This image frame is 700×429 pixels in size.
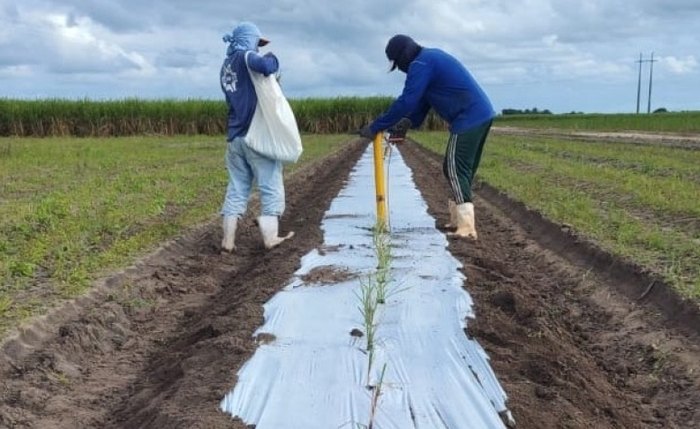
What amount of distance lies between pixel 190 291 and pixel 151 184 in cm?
597

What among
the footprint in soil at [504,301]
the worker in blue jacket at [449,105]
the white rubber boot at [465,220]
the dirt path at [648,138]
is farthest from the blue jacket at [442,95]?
the dirt path at [648,138]

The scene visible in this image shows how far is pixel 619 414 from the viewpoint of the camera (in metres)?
3.56

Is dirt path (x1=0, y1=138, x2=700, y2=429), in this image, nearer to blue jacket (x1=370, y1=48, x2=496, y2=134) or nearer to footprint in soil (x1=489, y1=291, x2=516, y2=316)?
footprint in soil (x1=489, y1=291, x2=516, y2=316)

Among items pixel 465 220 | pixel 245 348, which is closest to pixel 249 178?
pixel 465 220

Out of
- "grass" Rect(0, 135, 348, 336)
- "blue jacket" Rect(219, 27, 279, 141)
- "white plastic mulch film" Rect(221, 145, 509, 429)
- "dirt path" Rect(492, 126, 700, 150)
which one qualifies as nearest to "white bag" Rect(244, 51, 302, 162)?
"blue jacket" Rect(219, 27, 279, 141)

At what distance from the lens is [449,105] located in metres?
7.43

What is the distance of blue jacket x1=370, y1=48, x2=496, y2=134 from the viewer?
283 inches

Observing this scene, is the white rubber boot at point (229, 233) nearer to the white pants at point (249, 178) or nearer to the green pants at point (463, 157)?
the white pants at point (249, 178)

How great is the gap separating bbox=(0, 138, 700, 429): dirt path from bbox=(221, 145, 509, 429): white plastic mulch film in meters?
0.12

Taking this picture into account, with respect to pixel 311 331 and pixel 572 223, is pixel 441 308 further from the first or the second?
pixel 572 223

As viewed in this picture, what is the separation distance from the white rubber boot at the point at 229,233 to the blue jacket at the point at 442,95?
1.53 m

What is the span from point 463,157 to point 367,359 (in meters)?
3.83

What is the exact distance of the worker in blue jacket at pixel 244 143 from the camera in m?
6.71

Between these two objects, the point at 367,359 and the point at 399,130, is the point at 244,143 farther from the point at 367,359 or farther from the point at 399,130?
the point at 367,359
